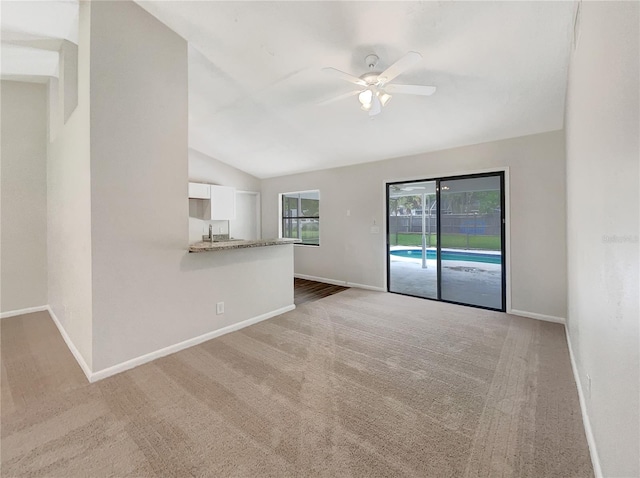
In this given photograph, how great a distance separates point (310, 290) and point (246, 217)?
276 cm

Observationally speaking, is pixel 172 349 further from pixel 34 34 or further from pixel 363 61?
pixel 34 34

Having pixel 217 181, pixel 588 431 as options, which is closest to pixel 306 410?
pixel 588 431

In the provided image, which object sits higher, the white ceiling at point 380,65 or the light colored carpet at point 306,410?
the white ceiling at point 380,65

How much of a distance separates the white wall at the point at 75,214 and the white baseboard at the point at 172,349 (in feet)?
0.49

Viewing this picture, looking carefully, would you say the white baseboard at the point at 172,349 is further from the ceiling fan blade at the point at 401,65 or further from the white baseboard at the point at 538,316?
the white baseboard at the point at 538,316

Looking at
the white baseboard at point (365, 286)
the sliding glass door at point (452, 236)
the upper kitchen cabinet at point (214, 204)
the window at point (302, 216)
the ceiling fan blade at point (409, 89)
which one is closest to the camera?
the ceiling fan blade at point (409, 89)

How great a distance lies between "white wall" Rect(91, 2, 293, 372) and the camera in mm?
2182

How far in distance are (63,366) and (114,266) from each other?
1034 millimetres

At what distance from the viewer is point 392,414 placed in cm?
178

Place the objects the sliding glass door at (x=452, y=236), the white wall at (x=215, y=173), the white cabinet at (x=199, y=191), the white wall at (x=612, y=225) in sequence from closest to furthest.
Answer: the white wall at (x=612, y=225), the sliding glass door at (x=452, y=236), the white cabinet at (x=199, y=191), the white wall at (x=215, y=173)

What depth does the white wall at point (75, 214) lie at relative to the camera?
2.20 metres

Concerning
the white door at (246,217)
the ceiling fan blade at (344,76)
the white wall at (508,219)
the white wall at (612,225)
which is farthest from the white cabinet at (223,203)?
the white wall at (612,225)

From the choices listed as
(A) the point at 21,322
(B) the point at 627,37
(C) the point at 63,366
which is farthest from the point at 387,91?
(A) the point at 21,322

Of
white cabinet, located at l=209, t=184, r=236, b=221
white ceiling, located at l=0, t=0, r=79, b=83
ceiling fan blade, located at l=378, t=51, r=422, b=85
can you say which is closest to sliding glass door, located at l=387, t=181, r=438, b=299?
ceiling fan blade, located at l=378, t=51, r=422, b=85
